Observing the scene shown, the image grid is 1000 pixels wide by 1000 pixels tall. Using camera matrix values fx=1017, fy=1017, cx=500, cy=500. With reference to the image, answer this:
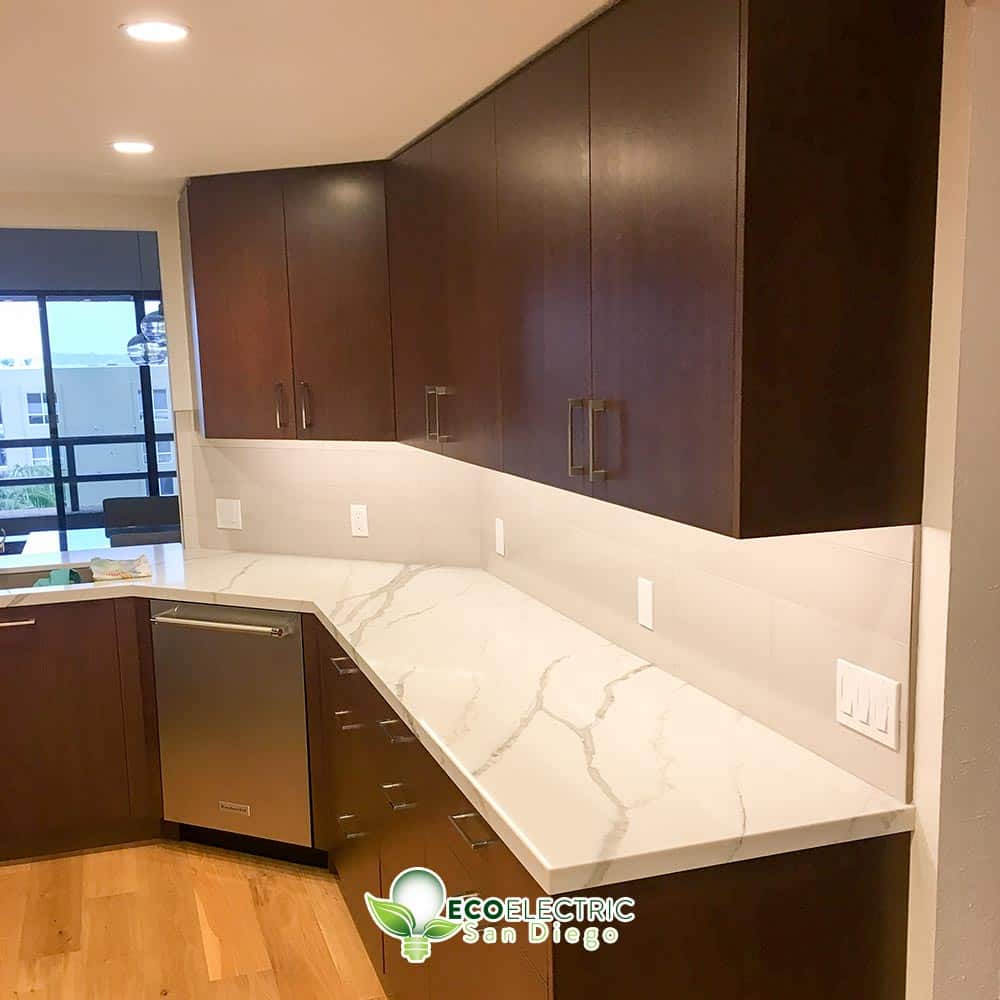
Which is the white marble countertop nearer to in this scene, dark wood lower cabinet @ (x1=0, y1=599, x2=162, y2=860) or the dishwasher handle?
the dishwasher handle

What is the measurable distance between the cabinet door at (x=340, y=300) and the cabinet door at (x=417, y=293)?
0.07m

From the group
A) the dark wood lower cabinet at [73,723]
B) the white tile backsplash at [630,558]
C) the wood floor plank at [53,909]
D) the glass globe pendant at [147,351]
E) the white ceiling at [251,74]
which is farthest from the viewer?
the glass globe pendant at [147,351]

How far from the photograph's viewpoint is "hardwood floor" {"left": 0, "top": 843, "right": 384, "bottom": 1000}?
2.76 m

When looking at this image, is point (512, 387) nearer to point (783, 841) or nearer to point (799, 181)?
point (799, 181)

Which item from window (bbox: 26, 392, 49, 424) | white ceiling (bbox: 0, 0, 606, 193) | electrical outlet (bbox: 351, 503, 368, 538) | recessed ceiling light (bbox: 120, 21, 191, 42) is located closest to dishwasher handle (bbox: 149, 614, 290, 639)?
electrical outlet (bbox: 351, 503, 368, 538)

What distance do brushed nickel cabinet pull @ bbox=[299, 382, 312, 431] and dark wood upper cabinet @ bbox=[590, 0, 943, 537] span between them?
1911 millimetres

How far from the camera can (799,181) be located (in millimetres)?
1460

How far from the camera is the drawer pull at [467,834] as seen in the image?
176cm

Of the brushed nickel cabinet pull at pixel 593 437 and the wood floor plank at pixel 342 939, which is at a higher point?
the brushed nickel cabinet pull at pixel 593 437

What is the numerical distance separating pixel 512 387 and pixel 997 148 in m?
1.11

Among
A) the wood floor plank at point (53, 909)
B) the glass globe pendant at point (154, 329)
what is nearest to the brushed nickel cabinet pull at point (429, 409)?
the wood floor plank at point (53, 909)

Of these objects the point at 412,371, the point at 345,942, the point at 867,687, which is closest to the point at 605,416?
the point at 867,687

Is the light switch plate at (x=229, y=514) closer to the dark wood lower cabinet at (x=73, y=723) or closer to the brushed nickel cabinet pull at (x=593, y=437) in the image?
the dark wood lower cabinet at (x=73, y=723)

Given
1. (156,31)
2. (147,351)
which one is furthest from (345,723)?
(147,351)
